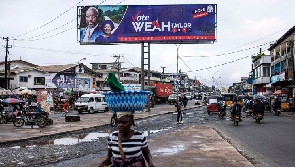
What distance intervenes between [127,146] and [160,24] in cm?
3069

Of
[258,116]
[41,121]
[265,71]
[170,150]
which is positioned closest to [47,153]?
[170,150]

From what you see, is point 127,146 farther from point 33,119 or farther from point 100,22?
point 100,22

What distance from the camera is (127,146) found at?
4.10 metres

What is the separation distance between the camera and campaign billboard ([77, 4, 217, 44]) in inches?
1335

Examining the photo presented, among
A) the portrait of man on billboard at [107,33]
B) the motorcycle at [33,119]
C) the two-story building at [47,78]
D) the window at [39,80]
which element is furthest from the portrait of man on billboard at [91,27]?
the window at [39,80]

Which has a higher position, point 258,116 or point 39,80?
point 39,80

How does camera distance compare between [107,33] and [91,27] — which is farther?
[91,27]

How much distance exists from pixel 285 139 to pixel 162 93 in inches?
2014

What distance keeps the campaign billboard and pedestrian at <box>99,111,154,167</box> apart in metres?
30.3

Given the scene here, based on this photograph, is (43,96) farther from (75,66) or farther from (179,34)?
(75,66)

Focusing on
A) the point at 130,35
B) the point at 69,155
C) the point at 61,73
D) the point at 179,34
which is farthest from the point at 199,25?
the point at 61,73

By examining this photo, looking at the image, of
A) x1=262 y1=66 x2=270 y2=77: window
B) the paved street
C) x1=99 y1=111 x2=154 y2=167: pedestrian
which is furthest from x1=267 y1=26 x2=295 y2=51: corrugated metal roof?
x1=99 y1=111 x2=154 y2=167: pedestrian

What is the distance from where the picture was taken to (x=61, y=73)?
183ft

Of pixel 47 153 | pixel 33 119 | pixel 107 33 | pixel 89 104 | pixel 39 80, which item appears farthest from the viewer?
pixel 39 80
